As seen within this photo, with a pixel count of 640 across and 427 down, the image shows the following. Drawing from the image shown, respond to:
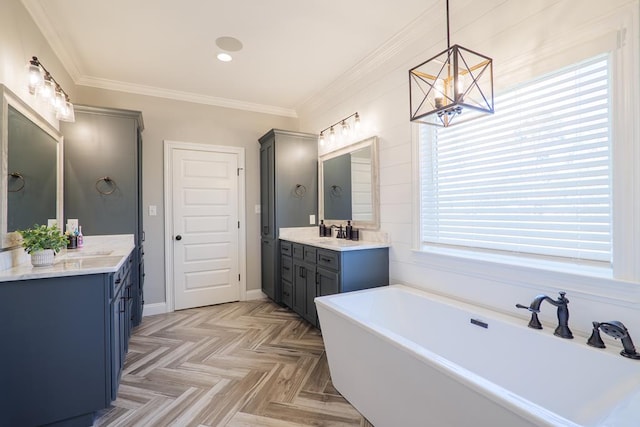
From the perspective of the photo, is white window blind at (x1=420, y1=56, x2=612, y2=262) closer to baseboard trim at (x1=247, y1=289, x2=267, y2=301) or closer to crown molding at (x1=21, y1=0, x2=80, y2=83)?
baseboard trim at (x1=247, y1=289, x2=267, y2=301)

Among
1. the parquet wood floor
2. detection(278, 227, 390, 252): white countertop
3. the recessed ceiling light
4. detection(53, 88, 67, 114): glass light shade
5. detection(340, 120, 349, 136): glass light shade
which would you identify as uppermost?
the recessed ceiling light

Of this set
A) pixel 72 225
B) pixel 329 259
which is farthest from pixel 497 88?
pixel 72 225

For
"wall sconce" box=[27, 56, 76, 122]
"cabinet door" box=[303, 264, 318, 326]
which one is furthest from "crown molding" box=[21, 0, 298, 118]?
"cabinet door" box=[303, 264, 318, 326]

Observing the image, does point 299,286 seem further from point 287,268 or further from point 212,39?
point 212,39

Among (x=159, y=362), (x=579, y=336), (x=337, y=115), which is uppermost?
(x=337, y=115)

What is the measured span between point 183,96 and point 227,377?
3.30 meters

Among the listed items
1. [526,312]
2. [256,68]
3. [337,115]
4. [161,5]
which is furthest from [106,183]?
Answer: [526,312]

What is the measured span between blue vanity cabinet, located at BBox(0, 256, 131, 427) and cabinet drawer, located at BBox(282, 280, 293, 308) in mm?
1959

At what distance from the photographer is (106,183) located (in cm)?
289

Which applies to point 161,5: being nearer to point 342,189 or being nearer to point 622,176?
point 342,189

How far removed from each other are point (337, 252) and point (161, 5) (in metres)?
2.34

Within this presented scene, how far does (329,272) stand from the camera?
109 inches

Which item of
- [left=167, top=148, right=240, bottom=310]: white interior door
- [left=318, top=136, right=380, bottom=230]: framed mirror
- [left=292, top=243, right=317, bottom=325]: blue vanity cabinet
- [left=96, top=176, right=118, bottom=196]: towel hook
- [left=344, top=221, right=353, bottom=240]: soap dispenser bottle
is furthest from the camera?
[left=167, top=148, right=240, bottom=310]: white interior door

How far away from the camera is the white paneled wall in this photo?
147cm
